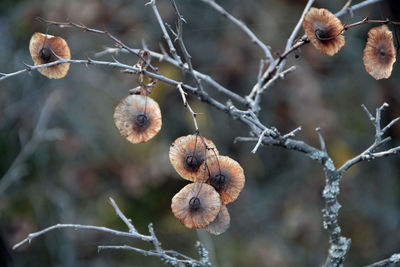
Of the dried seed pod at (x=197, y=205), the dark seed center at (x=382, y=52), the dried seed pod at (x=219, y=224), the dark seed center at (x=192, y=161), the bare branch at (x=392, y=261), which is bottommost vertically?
the bare branch at (x=392, y=261)

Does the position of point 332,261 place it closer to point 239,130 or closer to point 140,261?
point 239,130

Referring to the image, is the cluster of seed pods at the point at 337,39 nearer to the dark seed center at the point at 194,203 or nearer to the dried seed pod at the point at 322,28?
the dried seed pod at the point at 322,28

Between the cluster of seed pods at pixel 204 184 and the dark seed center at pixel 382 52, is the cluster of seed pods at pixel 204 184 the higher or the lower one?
the lower one

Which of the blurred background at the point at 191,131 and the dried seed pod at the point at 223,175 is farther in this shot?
the blurred background at the point at 191,131

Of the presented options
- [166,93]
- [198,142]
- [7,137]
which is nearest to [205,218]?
[198,142]

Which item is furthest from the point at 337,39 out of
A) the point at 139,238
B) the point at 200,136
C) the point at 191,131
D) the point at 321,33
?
the point at 191,131

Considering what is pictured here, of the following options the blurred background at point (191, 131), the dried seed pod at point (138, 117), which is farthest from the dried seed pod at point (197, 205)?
the blurred background at point (191, 131)
